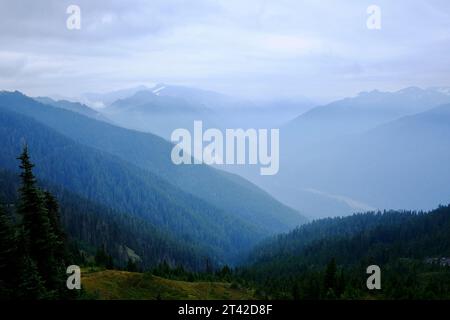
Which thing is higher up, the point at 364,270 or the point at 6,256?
the point at 6,256

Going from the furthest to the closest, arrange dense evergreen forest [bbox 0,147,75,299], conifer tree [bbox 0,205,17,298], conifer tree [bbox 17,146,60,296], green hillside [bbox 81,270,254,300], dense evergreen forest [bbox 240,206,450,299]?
dense evergreen forest [bbox 240,206,450,299] → green hillside [bbox 81,270,254,300] → conifer tree [bbox 17,146,60,296] → conifer tree [bbox 0,205,17,298] → dense evergreen forest [bbox 0,147,75,299]

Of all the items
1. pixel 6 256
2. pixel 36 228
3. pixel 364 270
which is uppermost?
pixel 36 228

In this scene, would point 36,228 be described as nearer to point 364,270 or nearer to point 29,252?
Result: point 29,252

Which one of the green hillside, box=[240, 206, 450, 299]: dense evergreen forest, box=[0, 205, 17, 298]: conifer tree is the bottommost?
box=[240, 206, 450, 299]: dense evergreen forest

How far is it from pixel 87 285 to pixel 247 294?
25086mm

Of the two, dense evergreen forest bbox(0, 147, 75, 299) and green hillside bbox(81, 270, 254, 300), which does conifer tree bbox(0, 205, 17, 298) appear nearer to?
dense evergreen forest bbox(0, 147, 75, 299)

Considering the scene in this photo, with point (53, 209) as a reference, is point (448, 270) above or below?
below

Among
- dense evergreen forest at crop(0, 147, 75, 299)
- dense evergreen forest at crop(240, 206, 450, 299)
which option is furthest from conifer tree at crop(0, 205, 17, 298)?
dense evergreen forest at crop(240, 206, 450, 299)

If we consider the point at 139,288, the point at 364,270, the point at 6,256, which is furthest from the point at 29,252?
the point at 364,270

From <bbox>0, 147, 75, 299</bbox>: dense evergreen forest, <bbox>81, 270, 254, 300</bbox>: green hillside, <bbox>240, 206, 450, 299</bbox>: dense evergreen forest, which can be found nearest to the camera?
<bbox>0, 147, 75, 299</bbox>: dense evergreen forest

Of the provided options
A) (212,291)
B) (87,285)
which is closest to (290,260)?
(212,291)

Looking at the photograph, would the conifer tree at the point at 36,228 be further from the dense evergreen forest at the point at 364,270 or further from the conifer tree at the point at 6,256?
the dense evergreen forest at the point at 364,270
